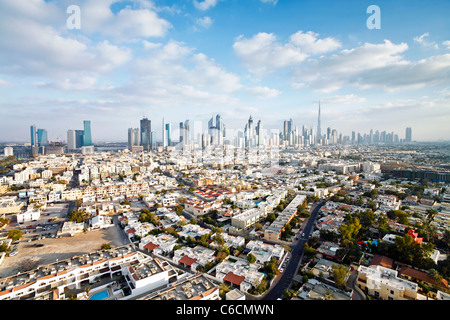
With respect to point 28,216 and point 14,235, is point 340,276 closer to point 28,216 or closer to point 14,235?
point 14,235

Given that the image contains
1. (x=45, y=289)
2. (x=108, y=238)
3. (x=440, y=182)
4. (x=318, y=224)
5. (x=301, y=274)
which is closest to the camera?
(x=45, y=289)

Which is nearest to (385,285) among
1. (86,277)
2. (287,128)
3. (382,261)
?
(382,261)

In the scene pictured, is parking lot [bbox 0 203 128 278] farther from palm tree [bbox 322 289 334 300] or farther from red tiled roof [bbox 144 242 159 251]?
palm tree [bbox 322 289 334 300]
